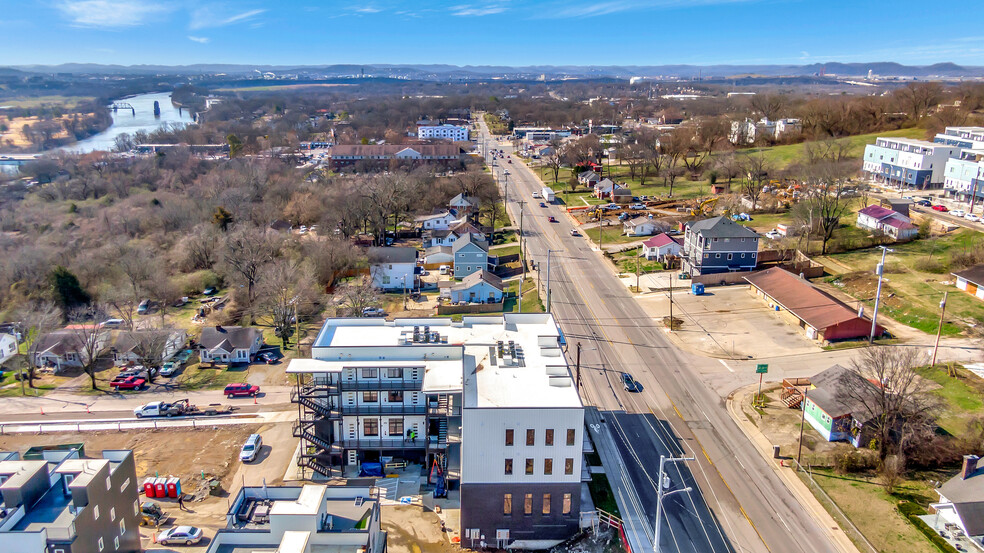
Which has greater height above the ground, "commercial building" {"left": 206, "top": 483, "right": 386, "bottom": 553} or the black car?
"commercial building" {"left": 206, "top": 483, "right": 386, "bottom": 553}

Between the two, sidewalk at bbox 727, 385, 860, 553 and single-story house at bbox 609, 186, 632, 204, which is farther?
single-story house at bbox 609, 186, 632, 204

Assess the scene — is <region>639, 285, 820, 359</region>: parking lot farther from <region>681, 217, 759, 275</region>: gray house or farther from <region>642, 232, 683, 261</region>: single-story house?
<region>642, 232, 683, 261</region>: single-story house

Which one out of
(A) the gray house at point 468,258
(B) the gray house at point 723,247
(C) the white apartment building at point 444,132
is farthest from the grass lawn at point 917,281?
(C) the white apartment building at point 444,132

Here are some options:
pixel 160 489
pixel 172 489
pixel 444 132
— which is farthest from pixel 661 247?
pixel 444 132

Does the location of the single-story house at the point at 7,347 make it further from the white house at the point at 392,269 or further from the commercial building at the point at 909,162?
the commercial building at the point at 909,162

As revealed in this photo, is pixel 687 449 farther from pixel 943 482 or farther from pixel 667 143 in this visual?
pixel 667 143

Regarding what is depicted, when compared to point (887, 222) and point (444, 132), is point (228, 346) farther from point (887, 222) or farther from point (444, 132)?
point (444, 132)

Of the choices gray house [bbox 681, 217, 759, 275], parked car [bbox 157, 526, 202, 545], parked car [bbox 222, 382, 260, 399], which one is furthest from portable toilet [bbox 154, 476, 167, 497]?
gray house [bbox 681, 217, 759, 275]
